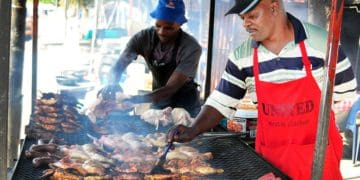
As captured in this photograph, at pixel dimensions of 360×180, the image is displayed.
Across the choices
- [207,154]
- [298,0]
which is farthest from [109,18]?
[207,154]

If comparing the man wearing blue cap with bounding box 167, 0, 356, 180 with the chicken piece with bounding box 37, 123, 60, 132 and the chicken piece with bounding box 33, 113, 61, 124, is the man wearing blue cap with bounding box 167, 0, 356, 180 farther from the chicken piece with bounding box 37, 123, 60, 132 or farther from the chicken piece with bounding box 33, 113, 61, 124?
the chicken piece with bounding box 33, 113, 61, 124

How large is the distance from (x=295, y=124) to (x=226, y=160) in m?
0.67

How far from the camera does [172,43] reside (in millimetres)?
5520

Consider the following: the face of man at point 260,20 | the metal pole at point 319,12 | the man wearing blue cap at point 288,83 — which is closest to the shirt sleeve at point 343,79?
the man wearing blue cap at point 288,83

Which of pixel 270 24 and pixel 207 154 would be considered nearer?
pixel 270 24

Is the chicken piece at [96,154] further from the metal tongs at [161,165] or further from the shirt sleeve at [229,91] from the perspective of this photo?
the shirt sleeve at [229,91]

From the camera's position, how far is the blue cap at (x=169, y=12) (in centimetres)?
515

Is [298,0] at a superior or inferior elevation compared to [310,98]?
superior

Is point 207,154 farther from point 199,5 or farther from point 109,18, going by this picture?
point 109,18

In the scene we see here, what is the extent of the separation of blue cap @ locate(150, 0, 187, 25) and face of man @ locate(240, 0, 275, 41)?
2.10 metres

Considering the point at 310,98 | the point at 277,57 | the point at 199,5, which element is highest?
the point at 199,5

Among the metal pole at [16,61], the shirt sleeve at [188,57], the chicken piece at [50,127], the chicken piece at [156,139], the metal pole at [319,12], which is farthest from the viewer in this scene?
the metal pole at [319,12]

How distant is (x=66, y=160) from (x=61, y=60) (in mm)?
11626

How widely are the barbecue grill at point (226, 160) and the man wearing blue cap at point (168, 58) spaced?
36.2 inches
